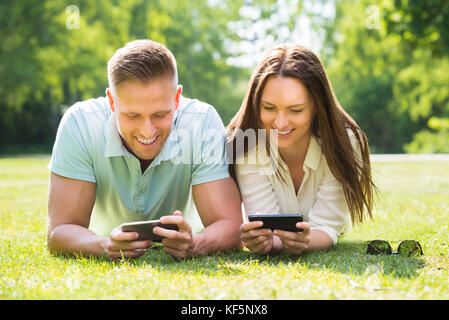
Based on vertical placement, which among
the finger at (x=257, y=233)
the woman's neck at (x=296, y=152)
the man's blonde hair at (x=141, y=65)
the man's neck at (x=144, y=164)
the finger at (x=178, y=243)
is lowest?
the finger at (x=178, y=243)

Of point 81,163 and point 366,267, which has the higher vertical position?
point 81,163

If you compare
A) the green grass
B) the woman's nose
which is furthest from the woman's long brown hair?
the green grass

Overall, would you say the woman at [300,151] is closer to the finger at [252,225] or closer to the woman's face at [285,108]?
the woman's face at [285,108]

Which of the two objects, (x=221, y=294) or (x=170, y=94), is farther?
(x=170, y=94)

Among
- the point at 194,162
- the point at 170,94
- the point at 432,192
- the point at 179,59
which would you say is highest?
the point at 179,59

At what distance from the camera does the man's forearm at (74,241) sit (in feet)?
12.5

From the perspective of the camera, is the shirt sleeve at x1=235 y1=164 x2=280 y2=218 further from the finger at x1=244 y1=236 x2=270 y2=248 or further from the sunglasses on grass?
the sunglasses on grass

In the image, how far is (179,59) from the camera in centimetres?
4034

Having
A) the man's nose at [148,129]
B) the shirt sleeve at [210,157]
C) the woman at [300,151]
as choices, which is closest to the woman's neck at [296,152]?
the woman at [300,151]

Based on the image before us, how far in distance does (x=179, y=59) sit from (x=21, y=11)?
13.3 m

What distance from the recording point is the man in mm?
3721

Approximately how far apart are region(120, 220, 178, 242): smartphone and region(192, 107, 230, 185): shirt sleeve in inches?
29.3

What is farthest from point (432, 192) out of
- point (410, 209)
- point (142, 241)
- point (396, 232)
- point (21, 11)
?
point (21, 11)
